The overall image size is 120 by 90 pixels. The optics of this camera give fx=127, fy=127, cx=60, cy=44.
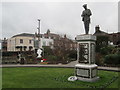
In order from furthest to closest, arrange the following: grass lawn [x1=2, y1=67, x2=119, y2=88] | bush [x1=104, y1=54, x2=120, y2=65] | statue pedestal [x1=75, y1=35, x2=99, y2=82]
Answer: bush [x1=104, y1=54, x2=120, y2=65]
statue pedestal [x1=75, y1=35, x2=99, y2=82]
grass lawn [x1=2, y1=67, x2=119, y2=88]

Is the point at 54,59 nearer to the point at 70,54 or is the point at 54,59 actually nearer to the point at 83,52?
the point at 70,54

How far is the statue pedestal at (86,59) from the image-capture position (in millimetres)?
7830

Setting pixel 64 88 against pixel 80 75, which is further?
pixel 80 75

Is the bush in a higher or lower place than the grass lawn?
higher

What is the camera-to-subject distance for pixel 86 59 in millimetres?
8102

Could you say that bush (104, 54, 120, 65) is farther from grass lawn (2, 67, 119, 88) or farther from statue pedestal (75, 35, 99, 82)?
statue pedestal (75, 35, 99, 82)

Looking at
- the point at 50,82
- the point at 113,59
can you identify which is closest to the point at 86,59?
the point at 50,82

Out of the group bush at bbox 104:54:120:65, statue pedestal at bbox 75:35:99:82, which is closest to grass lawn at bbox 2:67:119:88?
statue pedestal at bbox 75:35:99:82

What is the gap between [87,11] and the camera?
8.24 meters

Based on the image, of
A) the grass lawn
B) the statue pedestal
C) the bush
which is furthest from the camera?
the bush

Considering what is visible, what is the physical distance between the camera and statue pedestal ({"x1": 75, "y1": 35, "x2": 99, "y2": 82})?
7830 millimetres

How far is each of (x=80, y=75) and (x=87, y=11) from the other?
416 cm

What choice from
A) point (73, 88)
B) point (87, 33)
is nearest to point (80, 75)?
point (73, 88)

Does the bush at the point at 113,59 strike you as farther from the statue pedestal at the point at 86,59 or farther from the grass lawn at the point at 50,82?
the statue pedestal at the point at 86,59
